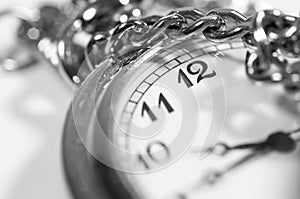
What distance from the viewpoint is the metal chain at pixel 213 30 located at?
54 centimetres

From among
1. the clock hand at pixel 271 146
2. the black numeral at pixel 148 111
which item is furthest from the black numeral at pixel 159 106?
the clock hand at pixel 271 146

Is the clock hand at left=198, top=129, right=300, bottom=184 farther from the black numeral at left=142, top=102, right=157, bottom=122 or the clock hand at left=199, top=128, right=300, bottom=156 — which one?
the black numeral at left=142, top=102, right=157, bottom=122

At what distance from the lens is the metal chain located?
541mm

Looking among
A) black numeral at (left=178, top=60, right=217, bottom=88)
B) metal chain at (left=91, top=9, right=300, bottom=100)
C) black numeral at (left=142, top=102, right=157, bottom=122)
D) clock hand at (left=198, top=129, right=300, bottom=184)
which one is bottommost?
clock hand at (left=198, top=129, right=300, bottom=184)

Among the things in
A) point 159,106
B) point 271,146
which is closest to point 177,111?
point 159,106

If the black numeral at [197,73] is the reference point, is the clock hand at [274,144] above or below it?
below

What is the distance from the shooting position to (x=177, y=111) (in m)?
0.55

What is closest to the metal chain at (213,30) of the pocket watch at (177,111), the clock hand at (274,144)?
the pocket watch at (177,111)

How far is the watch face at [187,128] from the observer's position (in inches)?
21.4

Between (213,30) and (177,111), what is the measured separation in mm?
79

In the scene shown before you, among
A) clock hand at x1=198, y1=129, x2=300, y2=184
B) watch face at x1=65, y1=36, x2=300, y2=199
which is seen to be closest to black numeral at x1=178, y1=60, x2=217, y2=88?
watch face at x1=65, y1=36, x2=300, y2=199

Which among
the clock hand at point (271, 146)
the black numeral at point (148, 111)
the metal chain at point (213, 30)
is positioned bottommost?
the clock hand at point (271, 146)

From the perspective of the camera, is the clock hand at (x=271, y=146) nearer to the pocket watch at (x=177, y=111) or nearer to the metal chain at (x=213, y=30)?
the pocket watch at (x=177, y=111)

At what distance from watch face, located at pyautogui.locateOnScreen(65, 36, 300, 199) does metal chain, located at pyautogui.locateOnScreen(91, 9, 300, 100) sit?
15mm
